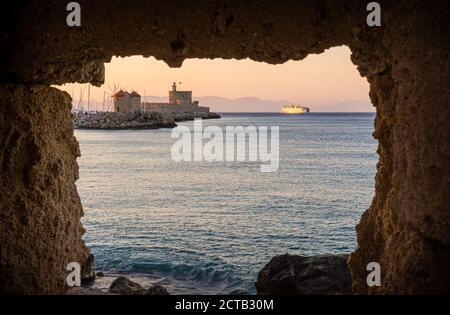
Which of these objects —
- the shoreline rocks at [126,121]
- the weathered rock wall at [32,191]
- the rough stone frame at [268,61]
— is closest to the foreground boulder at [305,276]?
the rough stone frame at [268,61]

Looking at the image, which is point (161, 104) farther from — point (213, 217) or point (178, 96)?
point (213, 217)

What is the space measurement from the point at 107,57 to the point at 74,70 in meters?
0.47

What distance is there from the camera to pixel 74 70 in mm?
5273

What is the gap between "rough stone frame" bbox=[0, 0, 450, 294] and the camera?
4.22 metres

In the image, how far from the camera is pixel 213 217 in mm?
17656

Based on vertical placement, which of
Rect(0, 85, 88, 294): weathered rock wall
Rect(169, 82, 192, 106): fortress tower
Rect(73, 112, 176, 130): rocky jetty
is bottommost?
Rect(0, 85, 88, 294): weathered rock wall

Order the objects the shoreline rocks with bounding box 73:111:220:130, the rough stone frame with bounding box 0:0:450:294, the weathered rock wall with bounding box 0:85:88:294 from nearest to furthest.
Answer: the rough stone frame with bounding box 0:0:450:294, the weathered rock wall with bounding box 0:85:88:294, the shoreline rocks with bounding box 73:111:220:130

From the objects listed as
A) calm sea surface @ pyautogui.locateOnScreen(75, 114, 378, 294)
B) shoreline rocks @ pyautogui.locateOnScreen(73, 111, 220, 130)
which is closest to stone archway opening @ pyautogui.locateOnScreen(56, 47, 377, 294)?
calm sea surface @ pyautogui.locateOnScreen(75, 114, 378, 294)

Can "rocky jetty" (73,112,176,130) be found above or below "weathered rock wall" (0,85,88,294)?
above

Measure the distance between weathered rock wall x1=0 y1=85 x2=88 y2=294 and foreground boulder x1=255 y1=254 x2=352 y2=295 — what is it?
4.34m

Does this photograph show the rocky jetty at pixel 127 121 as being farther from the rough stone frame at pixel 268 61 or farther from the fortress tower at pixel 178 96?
the rough stone frame at pixel 268 61

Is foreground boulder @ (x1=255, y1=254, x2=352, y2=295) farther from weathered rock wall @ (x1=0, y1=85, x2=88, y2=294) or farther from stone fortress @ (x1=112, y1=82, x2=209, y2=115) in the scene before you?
stone fortress @ (x1=112, y1=82, x2=209, y2=115)
